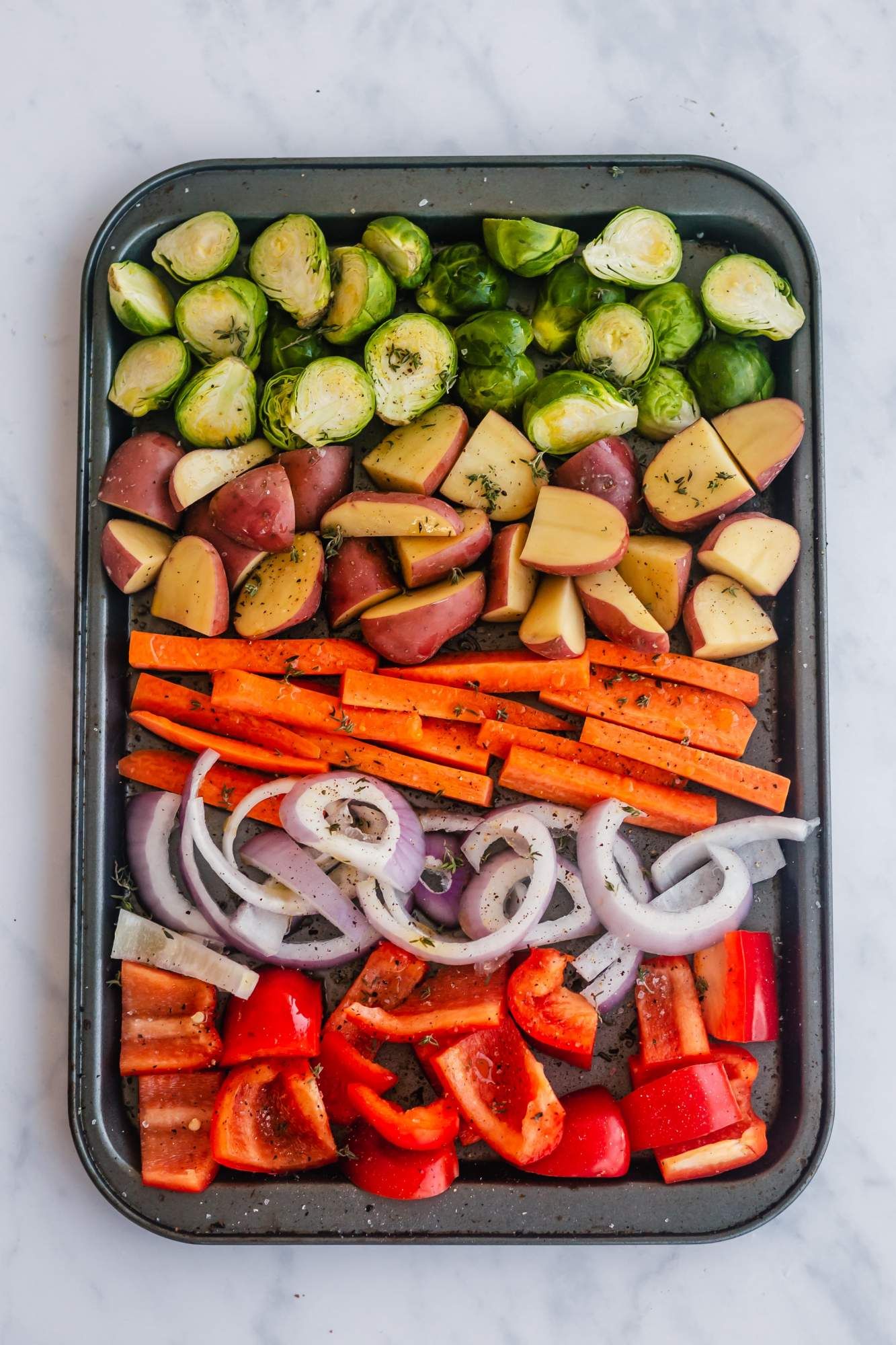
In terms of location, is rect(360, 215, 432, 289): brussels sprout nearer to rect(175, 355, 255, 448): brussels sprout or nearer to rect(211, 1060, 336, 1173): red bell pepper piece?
rect(175, 355, 255, 448): brussels sprout

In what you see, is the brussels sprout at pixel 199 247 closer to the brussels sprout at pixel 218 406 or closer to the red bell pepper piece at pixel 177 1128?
the brussels sprout at pixel 218 406

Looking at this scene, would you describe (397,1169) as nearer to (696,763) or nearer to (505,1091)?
(505,1091)

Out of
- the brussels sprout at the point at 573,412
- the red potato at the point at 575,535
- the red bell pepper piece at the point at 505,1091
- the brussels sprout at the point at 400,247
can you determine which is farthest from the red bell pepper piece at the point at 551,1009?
the brussels sprout at the point at 400,247

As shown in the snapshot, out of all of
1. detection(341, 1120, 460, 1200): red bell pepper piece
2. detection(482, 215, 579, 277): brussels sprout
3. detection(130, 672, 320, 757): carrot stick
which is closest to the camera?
detection(341, 1120, 460, 1200): red bell pepper piece

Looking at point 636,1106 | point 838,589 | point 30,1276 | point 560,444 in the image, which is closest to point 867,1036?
point 636,1106

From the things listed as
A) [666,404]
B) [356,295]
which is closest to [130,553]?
[356,295]

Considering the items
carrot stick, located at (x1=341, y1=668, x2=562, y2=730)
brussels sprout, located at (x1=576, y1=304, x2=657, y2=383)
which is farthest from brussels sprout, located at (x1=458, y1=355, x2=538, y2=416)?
carrot stick, located at (x1=341, y1=668, x2=562, y2=730)

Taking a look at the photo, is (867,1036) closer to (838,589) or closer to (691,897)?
(691,897)
